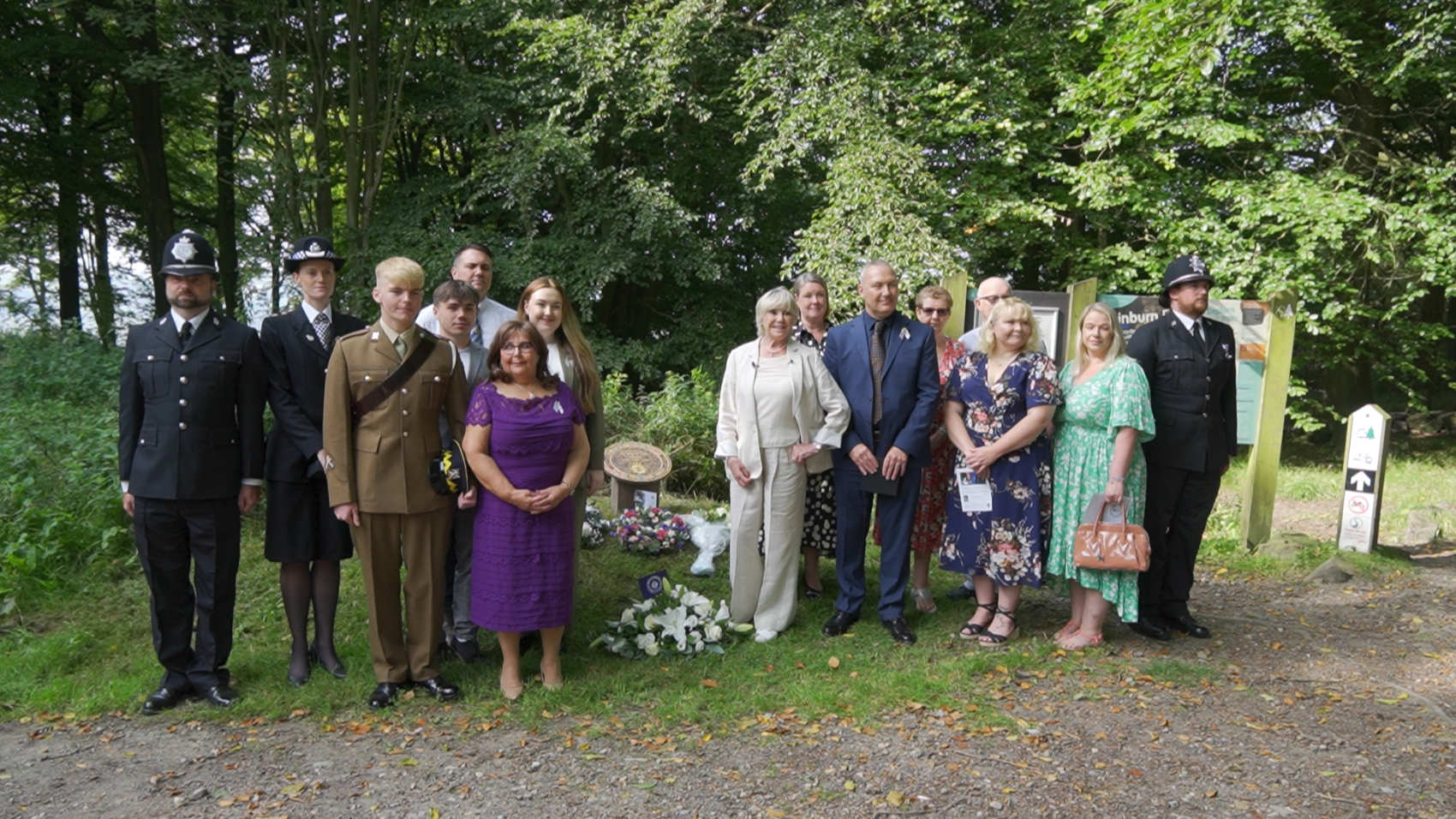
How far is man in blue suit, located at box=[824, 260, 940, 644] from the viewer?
498 centimetres

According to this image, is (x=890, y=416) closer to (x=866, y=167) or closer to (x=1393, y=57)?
(x=866, y=167)

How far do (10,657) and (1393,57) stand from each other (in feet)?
45.2

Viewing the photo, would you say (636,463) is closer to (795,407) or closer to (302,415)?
(795,407)

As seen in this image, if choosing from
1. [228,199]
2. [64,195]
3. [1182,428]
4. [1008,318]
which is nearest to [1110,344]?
[1008,318]

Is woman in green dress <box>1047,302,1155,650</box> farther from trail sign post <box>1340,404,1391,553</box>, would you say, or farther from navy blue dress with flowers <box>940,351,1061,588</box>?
trail sign post <box>1340,404,1391,553</box>

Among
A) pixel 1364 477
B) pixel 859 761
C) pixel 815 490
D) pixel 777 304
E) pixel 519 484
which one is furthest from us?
pixel 1364 477

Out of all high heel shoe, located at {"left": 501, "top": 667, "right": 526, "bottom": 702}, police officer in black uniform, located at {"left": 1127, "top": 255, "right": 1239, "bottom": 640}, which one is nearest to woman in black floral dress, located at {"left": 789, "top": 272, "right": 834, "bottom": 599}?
police officer in black uniform, located at {"left": 1127, "top": 255, "right": 1239, "bottom": 640}

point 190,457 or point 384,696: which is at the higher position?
point 190,457

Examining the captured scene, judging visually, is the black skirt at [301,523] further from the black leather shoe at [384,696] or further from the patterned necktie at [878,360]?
the patterned necktie at [878,360]

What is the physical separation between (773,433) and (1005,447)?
3.87 feet

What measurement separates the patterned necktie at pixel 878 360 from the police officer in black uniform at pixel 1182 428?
1393mm

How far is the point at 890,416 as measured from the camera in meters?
5.01

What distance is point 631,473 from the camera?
743cm

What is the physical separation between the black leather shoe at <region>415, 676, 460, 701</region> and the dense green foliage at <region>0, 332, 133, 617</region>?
2681 mm
